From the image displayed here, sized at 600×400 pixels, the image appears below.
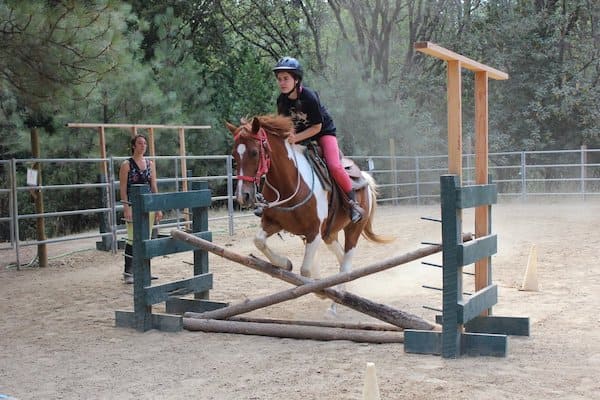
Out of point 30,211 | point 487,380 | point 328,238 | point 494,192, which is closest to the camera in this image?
point 487,380

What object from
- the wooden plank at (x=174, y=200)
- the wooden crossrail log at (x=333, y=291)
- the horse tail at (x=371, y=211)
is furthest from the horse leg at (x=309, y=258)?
the horse tail at (x=371, y=211)

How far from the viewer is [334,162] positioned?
20.9ft

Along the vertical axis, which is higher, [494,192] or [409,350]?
[494,192]

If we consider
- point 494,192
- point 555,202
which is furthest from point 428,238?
point 555,202

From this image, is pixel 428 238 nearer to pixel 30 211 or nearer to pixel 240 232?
pixel 240 232

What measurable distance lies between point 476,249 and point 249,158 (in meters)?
1.83

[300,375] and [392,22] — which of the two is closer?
[300,375]

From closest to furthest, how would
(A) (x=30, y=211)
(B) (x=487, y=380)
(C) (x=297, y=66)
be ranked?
(B) (x=487, y=380) → (C) (x=297, y=66) → (A) (x=30, y=211)

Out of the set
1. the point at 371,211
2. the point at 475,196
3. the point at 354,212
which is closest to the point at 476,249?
the point at 475,196

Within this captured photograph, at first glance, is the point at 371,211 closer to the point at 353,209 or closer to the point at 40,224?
the point at 353,209

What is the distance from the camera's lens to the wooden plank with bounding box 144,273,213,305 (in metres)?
5.90

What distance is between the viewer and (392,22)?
23.9 meters

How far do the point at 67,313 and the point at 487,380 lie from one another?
13.9 feet

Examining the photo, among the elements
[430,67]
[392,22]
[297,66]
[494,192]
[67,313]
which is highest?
[392,22]
